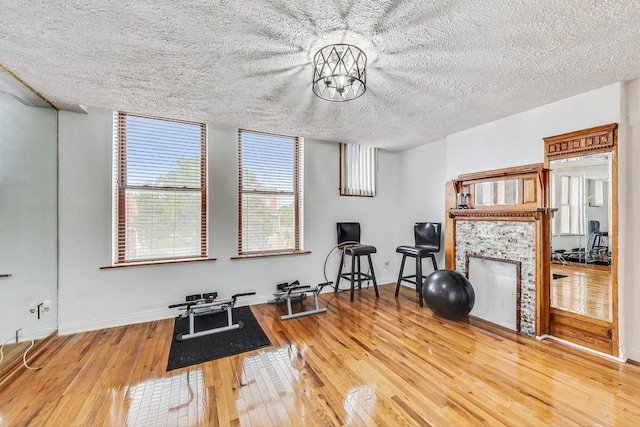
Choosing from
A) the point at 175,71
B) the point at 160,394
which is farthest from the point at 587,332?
the point at 175,71

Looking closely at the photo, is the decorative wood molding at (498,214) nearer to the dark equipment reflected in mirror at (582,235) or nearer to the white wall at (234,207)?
the dark equipment reflected in mirror at (582,235)

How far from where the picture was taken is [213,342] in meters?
2.71

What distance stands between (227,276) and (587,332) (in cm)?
404

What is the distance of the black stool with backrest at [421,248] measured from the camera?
3867mm

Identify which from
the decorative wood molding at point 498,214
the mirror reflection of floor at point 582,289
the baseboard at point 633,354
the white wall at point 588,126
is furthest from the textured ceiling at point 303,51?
the baseboard at point 633,354

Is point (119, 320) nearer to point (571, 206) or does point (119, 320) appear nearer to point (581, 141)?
point (571, 206)

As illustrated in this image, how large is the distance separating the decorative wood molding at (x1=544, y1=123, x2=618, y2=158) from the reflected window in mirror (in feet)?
1.58

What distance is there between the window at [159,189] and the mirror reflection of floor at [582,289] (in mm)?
4194

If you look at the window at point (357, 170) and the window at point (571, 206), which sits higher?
the window at point (357, 170)

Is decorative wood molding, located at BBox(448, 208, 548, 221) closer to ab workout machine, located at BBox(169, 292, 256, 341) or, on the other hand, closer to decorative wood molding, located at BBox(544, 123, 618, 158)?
decorative wood molding, located at BBox(544, 123, 618, 158)

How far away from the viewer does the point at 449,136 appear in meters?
3.96

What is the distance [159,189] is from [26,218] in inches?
48.1

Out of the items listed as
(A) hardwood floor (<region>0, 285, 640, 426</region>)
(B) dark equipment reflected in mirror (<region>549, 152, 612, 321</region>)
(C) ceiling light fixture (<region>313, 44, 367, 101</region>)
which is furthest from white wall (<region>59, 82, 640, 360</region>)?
(C) ceiling light fixture (<region>313, 44, 367, 101</region>)

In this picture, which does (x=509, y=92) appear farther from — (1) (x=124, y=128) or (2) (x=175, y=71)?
(1) (x=124, y=128)
